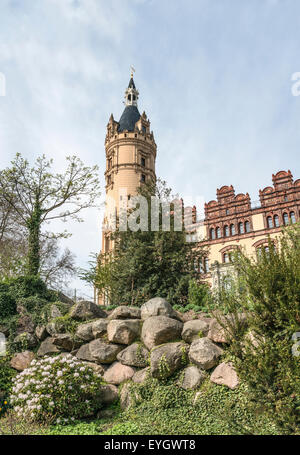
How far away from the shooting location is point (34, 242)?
1532 centimetres

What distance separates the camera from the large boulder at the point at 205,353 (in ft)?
25.1

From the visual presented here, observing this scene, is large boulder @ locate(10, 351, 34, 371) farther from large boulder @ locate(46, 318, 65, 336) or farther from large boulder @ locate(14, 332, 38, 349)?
large boulder @ locate(46, 318, 65, 336)

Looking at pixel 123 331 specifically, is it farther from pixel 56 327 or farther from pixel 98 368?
pixel 56 327

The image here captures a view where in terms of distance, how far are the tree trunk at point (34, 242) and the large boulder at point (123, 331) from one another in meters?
6.46

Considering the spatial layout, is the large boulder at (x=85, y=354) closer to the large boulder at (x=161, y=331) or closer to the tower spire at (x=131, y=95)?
the large boulder at (x=161, y=331)

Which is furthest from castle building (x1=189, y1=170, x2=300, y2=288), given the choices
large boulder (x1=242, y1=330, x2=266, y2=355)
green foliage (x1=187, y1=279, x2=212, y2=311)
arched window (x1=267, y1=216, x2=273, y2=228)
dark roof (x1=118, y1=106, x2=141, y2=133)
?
large boulder (x1=242, y1=330, x2=266, y2=355)

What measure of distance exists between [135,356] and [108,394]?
1038 millimetres

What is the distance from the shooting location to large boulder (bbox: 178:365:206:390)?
7.61 metres

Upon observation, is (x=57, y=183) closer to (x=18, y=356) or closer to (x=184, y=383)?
(x=18, y=356)

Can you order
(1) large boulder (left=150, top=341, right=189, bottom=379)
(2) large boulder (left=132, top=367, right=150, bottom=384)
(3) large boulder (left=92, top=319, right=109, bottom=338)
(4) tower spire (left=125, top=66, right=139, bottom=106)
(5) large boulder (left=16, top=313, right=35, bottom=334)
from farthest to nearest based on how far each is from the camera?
(4) tower spire (left=125, top=66, right=139, bottom=106), (5) large boulder (left=16, top=313, right=35, bottom=334), (3) large boulder (left=92, top=319, right=109, bottom=338), (2) large boulder (left=132, top=367, right=150, bottom=384), (1) large boulder (left=150, top=341, right=189, bottom=379)

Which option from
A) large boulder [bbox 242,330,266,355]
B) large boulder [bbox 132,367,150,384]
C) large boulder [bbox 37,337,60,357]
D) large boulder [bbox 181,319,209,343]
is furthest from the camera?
large boulder [bbox 37,337,60,357]

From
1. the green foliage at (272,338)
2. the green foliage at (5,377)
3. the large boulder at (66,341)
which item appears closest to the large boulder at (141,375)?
the large boulder at (66,341)

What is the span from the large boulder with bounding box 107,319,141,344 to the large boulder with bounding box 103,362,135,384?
591 mm

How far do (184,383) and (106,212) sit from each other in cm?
2886
